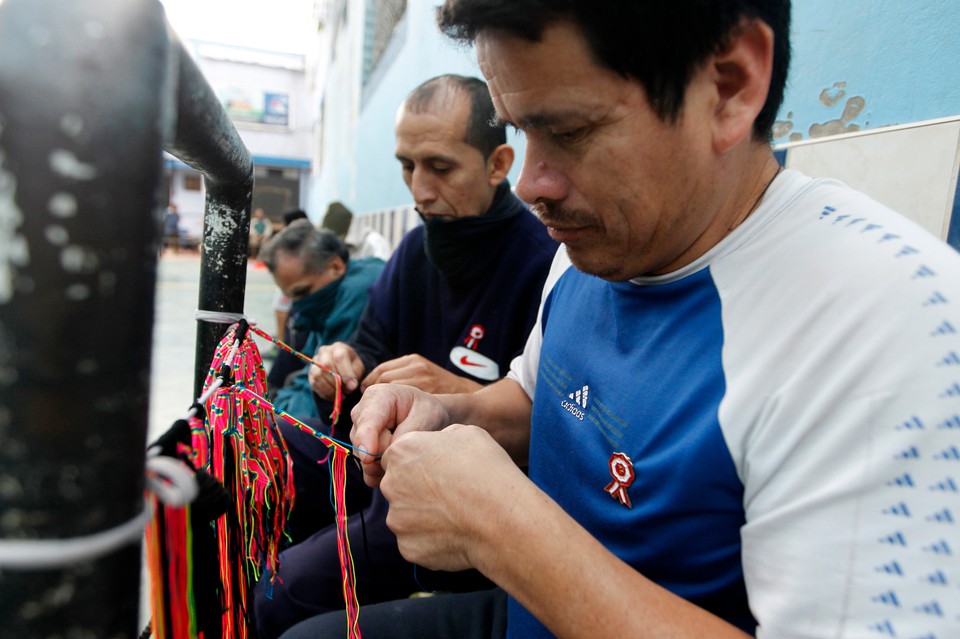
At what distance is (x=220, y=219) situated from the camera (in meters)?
0.80

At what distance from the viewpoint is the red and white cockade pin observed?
27.8 inches

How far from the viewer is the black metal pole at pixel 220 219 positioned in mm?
608

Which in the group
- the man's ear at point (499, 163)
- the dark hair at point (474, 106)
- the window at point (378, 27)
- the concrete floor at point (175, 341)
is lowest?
the concrete floor at point (175, 341)

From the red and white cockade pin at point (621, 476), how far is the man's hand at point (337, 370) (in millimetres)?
831

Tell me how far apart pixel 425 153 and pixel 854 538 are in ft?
4.58

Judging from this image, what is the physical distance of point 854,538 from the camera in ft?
1.60

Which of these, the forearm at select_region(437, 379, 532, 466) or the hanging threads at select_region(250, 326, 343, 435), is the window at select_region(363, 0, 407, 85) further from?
the forearm at select_region(437, 379, 532, 466)

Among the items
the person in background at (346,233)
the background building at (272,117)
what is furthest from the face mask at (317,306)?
the background building at (272,117)

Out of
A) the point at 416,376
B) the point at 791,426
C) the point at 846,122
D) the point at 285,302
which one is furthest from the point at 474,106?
the point at 285,302

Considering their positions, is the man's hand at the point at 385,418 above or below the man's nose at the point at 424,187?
below

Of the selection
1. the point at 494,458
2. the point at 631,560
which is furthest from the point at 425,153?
the point at 631,560

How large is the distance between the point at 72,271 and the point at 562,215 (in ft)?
1.95

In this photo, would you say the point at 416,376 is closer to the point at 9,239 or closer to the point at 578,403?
the point at 578,403

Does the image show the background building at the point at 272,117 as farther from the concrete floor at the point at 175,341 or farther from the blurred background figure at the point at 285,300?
the blurred background figure at the point at 285,300
